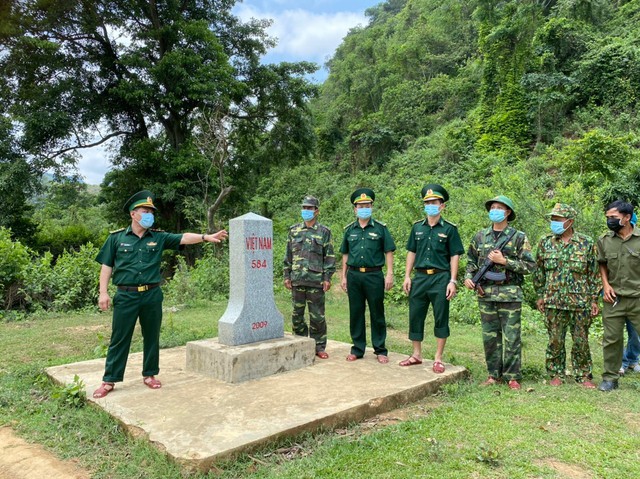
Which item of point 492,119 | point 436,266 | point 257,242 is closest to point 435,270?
point 436,266

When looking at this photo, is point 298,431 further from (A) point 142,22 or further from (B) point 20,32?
(A) point 142,22

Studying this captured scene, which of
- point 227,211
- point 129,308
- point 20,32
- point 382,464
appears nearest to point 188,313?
point 129,308

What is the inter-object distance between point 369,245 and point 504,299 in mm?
1568

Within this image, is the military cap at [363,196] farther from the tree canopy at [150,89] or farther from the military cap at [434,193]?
the tree canopy at [150,89]

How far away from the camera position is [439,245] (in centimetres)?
490

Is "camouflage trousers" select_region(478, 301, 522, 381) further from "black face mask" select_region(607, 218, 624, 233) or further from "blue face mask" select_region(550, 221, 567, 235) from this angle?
"black face mask" select_region(607, 218, 624, 233)

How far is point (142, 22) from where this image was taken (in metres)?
17.2

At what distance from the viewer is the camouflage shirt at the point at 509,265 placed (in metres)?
4.51

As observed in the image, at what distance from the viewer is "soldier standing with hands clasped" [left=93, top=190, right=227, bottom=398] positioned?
4.27 meters

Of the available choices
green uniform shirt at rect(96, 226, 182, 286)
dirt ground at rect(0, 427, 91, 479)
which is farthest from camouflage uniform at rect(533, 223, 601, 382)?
dirt ground at rect(0, 427, 91, 479)

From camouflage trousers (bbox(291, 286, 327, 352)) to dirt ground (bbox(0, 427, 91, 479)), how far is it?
2841 mm

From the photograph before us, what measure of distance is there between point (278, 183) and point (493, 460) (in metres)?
27.6

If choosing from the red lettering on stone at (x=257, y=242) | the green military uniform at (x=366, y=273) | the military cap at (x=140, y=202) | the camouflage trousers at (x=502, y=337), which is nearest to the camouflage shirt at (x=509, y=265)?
the camouflage trousers at (x=502, y=337)

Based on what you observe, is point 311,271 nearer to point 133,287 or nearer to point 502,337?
point 133,287
